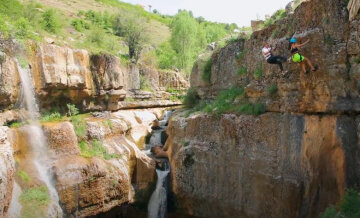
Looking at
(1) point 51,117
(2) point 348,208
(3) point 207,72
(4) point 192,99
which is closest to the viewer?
(2) point 348,208

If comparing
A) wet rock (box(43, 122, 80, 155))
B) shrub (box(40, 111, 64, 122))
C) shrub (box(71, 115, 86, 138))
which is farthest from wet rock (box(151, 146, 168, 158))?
shrub (box(40, 111, 64, 122))

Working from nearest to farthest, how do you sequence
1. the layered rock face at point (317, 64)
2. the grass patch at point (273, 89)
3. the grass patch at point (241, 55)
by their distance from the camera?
the layered rock face at point (317, 64)
the grass patch at point (273, 89)
the grass patch at point (241, 55)

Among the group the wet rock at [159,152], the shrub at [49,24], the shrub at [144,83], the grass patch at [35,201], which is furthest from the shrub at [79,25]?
the grass patch at [35,201]

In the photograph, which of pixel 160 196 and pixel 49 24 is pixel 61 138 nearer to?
pixel 160 196

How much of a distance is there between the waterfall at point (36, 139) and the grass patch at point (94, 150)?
142cm

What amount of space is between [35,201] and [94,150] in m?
3.22

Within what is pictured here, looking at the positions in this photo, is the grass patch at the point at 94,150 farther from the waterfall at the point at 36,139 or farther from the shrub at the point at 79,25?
the shrub at the point at 79,25

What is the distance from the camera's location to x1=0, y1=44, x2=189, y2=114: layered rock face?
35.3 feet

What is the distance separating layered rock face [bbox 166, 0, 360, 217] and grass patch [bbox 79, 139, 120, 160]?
2994mm

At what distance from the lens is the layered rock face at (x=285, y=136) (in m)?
7.11

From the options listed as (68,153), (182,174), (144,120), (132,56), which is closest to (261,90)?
(182,174)

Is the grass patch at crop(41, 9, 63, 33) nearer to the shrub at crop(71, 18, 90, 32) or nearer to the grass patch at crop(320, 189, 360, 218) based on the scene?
the shrub at crop(71, 18, 90, 32)

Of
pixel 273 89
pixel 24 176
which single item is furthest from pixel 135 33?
pixel 273 89

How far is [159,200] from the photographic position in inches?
472
